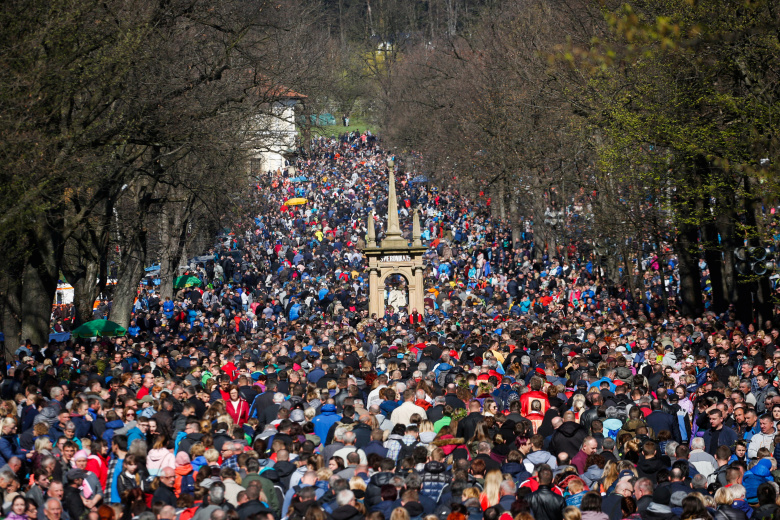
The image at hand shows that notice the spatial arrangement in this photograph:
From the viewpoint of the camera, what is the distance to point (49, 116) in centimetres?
1986

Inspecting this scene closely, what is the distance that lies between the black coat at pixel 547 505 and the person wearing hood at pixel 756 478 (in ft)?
6.90

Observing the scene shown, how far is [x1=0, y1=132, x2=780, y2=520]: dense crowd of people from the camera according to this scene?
9320 millimetres

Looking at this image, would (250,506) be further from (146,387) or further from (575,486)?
(146,387)

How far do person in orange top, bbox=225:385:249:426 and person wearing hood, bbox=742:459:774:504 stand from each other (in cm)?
673

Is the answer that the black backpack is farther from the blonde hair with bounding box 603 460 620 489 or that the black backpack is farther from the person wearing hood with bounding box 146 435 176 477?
the person wearing hood with bounding box 146 435 176 477

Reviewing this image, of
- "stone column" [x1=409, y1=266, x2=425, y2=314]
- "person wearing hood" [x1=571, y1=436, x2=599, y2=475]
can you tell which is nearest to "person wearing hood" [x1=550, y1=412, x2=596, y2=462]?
"person wearing hood" [x1=571, y1=436, x2=599, y2=475]

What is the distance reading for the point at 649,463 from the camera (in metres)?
10.5

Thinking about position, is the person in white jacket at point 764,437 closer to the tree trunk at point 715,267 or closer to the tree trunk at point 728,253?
the tree trunk at point 728,253

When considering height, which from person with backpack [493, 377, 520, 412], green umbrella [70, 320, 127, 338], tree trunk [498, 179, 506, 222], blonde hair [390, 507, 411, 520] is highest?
tree trunk [498, 179, 506, 222]

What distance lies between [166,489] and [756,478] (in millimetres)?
5553

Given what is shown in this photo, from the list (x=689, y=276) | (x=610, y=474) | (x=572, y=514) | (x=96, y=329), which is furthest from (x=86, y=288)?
(x=572, y=514)

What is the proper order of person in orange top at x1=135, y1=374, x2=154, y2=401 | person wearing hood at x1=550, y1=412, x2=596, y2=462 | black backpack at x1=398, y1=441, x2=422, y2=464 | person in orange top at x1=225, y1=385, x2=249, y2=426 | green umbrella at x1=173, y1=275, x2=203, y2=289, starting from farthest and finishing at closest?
1. green umbrella at x1=173, y1=275, x2=203, y2=289
2. person in orange top at x1=135, y1=374, x2=154, y2=401
3. person in orange top at x1=225, y1=385, x2=249, y2=426
4. person wearing hood at x1=550, y1=412, x2=596, y2=462
5. black backpack at x1=398, y1=441, x2=422, y2=464

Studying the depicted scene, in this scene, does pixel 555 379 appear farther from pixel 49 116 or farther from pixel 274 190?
pixel 274 190

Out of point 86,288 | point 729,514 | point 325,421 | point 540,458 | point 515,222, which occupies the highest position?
point 515,222
